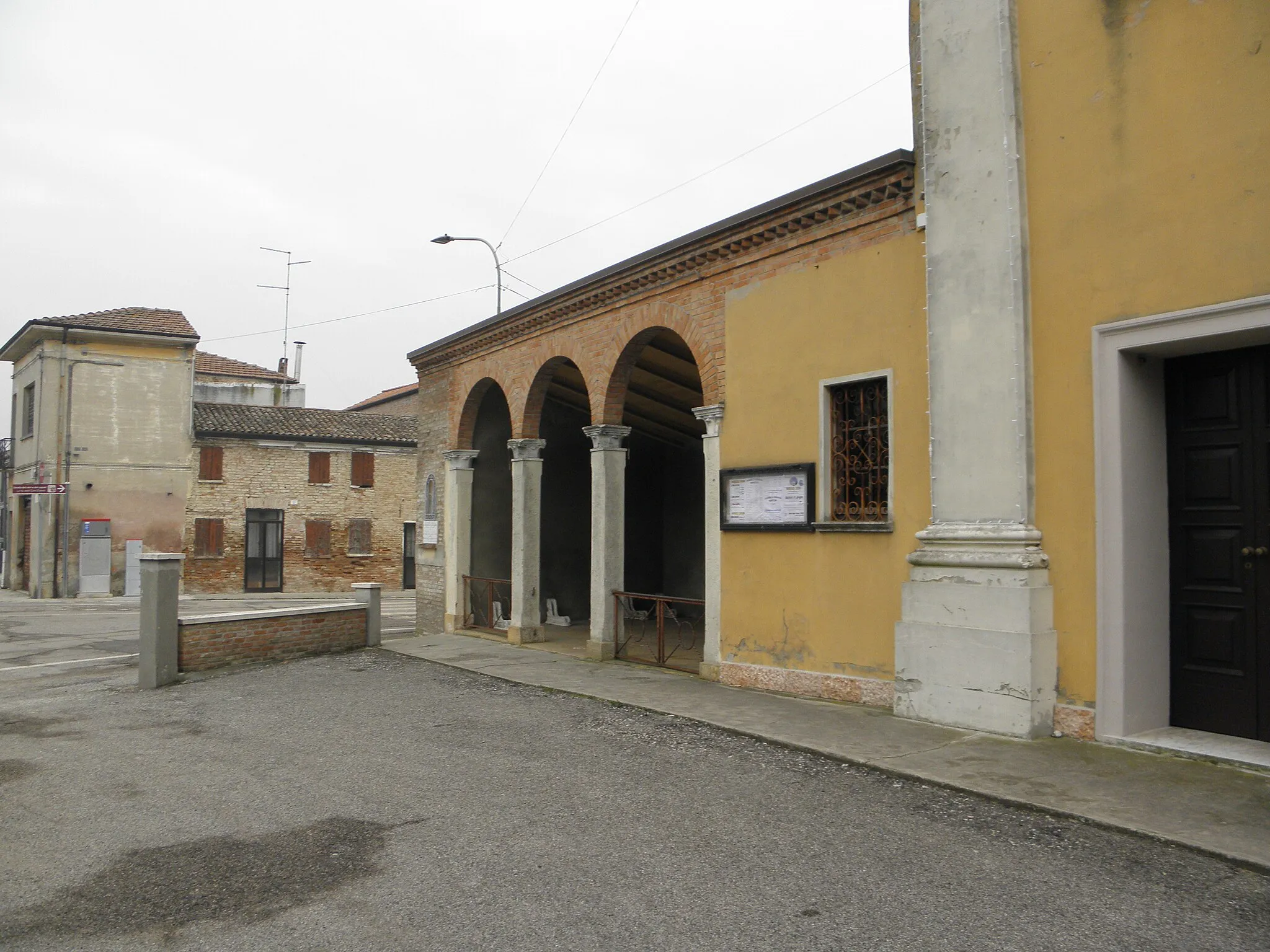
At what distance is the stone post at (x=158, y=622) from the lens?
32.4 ft

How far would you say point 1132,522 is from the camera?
5.82m

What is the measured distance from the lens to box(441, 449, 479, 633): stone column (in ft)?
45.2

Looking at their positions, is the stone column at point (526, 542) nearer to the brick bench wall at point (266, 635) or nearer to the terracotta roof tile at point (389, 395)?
the brick bench wall at point (266, 635)

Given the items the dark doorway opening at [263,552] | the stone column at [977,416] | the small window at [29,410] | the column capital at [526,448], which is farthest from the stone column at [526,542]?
the small window at [29,410]

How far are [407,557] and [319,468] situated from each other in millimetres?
4125

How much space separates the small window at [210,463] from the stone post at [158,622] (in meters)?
19.2

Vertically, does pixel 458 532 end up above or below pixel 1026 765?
above

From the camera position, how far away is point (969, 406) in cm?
652

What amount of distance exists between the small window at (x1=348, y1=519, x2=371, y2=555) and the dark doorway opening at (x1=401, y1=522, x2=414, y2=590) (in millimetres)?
1150

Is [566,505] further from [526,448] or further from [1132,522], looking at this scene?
[1132,522]

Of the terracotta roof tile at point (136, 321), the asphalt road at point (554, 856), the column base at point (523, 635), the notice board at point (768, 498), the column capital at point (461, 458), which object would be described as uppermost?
the terracotta roof tile at point (136, 321)

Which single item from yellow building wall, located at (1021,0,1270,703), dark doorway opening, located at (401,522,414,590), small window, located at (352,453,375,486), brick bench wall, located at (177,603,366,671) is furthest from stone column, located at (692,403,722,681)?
dark doorway opening, located at (401,522,414,590)

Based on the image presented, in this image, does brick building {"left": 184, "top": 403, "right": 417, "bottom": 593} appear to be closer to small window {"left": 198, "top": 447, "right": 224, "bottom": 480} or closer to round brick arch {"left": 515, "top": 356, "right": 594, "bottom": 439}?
small window {"left": 198, "top": 447, "right": 224, "bottom": 480}

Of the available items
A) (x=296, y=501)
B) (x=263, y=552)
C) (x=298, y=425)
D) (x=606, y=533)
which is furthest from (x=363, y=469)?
(x=606, y=533)
